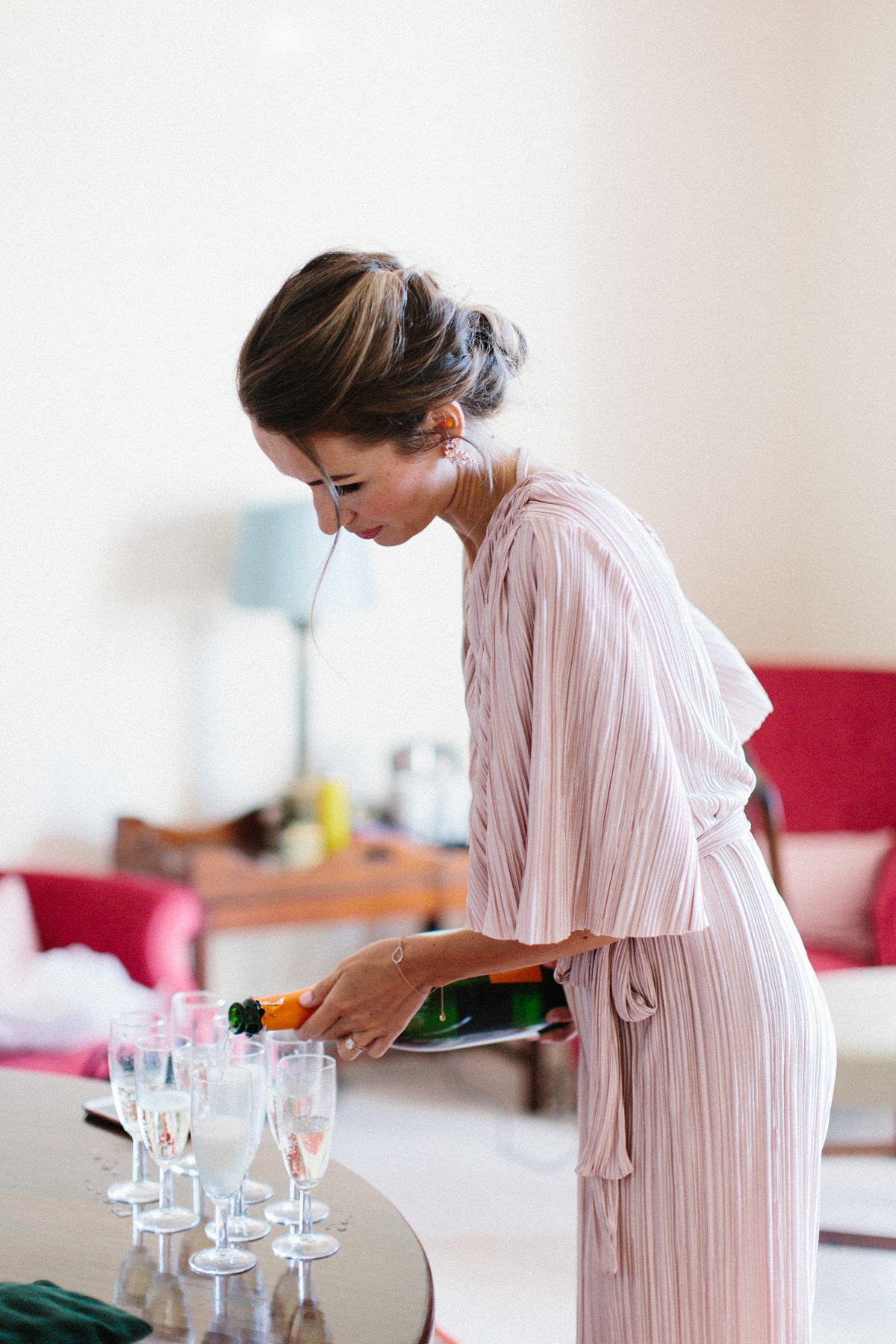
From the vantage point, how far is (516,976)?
4.37 ft

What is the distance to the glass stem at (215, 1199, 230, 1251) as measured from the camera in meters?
1.13

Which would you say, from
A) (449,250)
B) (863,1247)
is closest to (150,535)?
(449,250)

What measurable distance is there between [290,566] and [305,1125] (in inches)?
84.4

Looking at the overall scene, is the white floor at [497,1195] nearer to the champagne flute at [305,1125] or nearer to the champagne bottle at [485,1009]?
the champagne bottle at [485,1009]

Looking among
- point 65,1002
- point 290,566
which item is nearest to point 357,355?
point 65,1002

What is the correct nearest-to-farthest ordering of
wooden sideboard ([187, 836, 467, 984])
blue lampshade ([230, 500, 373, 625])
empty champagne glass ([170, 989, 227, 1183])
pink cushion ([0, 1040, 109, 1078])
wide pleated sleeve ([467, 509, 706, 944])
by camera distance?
wide pleated sleeve ([467, 509, 706, 944]), empty champagne glass ([170, 989, 227, 1183]), pink cushion ([0, 1040, 109, 1078]), wooden sideboard ([187, 836, 467, 984]), blue lampshade ([230, 500, 373, 625])

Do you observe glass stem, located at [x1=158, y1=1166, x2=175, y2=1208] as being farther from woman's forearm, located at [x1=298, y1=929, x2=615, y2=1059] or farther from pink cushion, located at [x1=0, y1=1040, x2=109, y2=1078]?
pink cushion, located at [x1=0, y1=1040, x2=109, y2=1078]

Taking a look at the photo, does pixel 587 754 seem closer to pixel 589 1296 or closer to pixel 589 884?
pixel 589 884

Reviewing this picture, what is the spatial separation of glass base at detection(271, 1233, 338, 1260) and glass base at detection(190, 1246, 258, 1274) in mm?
26

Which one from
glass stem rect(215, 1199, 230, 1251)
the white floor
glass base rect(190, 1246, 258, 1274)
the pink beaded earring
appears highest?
the pink beaded earring

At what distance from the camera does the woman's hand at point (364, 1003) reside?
1.23m

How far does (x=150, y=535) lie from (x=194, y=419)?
32cm

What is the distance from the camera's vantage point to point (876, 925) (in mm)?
3000

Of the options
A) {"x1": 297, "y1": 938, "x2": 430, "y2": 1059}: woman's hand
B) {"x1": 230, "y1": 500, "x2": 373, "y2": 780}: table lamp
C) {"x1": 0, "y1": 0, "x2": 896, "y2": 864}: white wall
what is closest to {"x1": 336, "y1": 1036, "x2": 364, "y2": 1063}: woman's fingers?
{"x1": 297, "y1": 938, "x2": 430, "y2": 1059}: woman's hand
